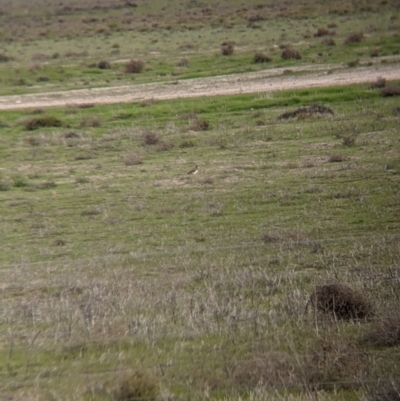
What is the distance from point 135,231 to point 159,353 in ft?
22.9

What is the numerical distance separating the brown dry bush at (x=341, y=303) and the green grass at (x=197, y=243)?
164 mm

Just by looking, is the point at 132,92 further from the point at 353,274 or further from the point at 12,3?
the point at 12,3

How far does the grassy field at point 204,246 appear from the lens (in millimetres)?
6078

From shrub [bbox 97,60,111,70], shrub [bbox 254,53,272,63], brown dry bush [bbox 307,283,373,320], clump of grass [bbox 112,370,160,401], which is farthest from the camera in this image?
shrub [bbox 97,60,111,70]

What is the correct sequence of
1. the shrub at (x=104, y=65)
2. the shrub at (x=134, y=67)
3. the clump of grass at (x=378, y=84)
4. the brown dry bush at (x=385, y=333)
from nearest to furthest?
the brown dry bush at (x=385, y=333) < the clump of grass at (x=378, y=84) < the shrub at (x=134, y=67) < the shrub at (x=104, y=65)

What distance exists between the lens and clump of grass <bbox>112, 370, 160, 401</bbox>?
5.64 metres

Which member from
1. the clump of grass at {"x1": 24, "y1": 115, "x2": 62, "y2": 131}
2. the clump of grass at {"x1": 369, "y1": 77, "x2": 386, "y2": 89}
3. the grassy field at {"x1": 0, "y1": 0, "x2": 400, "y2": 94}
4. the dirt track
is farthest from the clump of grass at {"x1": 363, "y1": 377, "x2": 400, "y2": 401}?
the grassy field at {"x1": 0, "y1": 0, "x2": 400, "y2": 94}

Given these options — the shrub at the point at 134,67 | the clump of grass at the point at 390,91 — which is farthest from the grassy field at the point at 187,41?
the clump of grass at the point at 390,91

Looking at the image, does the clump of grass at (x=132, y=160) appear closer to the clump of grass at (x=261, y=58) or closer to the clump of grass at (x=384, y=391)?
the clump of grass at (x=384, y=391)

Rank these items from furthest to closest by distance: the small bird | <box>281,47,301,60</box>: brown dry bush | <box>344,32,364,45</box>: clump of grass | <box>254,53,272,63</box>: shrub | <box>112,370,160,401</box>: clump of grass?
<box>344,32,364,45</box>: clump of grass
<box>254,53,272,63</box>: shrub
<box>281,47,301,60</box>: brown dry bush
the small bird
<box>112,370,160,401</box>: clump of grass

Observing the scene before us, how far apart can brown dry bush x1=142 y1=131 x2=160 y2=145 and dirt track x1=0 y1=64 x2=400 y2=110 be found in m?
6.64

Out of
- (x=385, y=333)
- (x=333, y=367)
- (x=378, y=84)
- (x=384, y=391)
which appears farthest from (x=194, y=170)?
(x=384, y=391)

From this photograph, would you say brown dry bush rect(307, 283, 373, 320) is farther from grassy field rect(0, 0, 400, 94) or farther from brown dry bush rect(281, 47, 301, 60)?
brown dry bush rect(281, 47, 301, 60)

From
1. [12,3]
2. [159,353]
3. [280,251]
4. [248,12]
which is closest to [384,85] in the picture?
[280,251]
